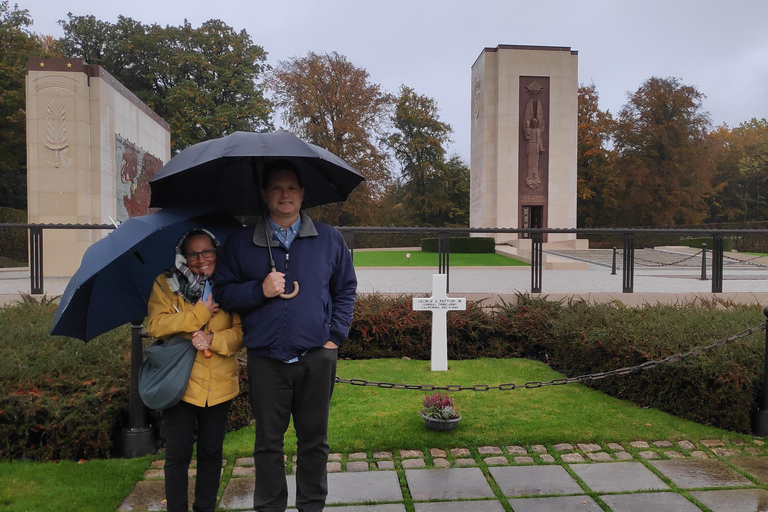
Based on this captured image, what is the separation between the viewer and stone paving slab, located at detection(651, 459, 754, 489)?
12.0ft

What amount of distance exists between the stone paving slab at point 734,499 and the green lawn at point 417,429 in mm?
1027

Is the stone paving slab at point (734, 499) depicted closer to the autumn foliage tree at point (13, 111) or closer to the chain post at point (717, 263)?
the chain post at point (717, 263)

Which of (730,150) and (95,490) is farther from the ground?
(730,150)

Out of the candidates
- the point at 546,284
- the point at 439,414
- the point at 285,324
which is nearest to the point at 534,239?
the point at 546,284

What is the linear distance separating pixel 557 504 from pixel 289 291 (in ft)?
6.26

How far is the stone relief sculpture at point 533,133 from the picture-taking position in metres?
31.1

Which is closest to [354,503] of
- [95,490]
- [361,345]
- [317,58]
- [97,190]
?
[95,490]

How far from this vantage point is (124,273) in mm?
2965

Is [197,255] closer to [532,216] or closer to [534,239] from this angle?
[534,239]

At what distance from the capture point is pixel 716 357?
4918mm

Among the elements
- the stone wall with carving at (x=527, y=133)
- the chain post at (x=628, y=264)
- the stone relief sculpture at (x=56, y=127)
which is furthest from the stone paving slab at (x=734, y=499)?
the stone wall with carving at (x=527, y=133)

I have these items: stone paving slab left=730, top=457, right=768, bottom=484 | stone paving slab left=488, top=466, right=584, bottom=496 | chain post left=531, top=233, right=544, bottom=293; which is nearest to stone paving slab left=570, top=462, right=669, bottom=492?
stone paving slab left=488, top=466, right=584, bottom=496

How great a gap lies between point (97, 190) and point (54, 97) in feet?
7.83

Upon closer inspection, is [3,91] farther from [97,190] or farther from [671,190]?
[671,190]
